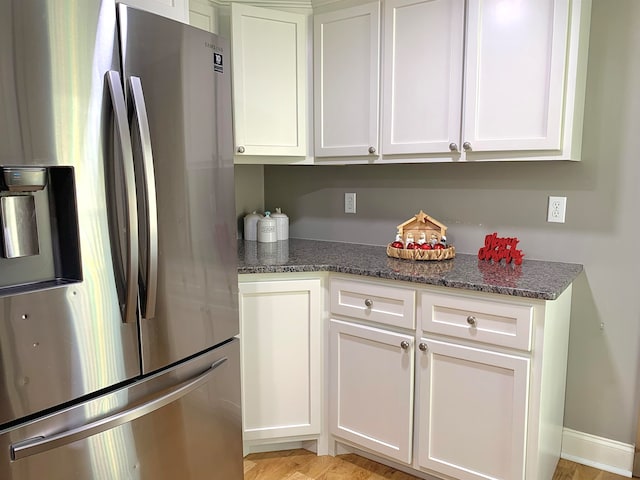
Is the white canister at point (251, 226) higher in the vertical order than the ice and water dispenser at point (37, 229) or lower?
lower

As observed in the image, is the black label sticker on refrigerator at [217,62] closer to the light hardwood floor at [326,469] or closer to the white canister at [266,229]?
the white canister at [266,229]

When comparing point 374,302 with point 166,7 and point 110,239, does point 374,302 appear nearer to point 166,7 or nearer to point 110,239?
point 110,239

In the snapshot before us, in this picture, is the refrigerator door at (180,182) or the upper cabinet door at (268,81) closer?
the refrigerator door at (180,182)

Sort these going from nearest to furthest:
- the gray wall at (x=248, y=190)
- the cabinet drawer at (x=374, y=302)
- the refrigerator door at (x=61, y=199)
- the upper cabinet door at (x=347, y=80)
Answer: the refrigerator door at (x=61, y=199)
the cabinet drawer at (x=374, y=302)
the upper cabinet door at (x=347, y=80)
the gray wall at (x=248, y=190)

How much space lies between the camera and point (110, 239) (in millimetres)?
1263

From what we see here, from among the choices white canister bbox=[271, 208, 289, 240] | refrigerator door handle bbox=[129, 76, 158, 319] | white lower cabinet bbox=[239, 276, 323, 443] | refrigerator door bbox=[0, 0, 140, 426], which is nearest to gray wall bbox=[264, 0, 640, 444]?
white canister bbox=[271, 208, 289, 240]

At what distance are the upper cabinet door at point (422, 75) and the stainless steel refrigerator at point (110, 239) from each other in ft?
2.85

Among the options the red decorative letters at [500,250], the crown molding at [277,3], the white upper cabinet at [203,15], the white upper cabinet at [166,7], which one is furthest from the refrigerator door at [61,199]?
the red decorative letters at [500,250]

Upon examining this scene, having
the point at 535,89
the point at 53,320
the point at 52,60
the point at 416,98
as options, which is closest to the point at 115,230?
the point at 53,320

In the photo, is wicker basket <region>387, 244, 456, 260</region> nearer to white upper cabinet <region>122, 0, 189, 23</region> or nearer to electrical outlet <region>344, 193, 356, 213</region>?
electrical outlet <region>344, 193, 356, 213</region>

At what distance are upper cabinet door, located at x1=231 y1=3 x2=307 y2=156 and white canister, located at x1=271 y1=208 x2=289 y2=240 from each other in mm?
418

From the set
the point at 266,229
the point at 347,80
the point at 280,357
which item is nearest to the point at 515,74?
the point at 347,80

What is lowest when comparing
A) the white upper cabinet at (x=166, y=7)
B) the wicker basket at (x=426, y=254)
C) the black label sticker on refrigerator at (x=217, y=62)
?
the wicker basket at (x=426, y=254)

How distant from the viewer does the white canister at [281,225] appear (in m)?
2.69
